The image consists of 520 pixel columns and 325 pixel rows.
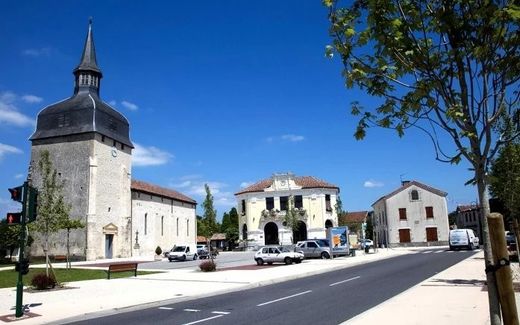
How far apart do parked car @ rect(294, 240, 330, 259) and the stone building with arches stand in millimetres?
24201

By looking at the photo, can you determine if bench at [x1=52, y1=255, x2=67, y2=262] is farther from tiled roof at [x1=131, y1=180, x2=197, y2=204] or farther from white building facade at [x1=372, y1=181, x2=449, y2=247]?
white building facade at [x1=372, y1=181, x2=449, y2=247]

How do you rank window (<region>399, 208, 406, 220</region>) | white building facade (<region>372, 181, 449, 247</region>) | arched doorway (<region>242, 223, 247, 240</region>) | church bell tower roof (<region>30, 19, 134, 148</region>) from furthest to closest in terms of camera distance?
arched doorway (<region>242, 223, 247, 240</region>), window (<region>399, 208, 406, 220</region>), white building facade (<region>372, 181, 449, 247</region>), church bell tower roof (<region>30, 19, 134, 148</region>)

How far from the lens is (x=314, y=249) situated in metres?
39.9

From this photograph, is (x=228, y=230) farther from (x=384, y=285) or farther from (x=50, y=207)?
(x=384, y=285)

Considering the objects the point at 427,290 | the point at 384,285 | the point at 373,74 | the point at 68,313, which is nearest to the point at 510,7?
the point at 373,74

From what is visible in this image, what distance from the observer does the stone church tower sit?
4984cm

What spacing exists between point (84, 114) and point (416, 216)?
4561cm

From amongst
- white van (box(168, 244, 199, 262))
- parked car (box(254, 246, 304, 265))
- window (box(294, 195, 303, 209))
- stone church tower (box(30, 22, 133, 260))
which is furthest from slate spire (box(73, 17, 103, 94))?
parked car (box(254, 246, 304, 265))

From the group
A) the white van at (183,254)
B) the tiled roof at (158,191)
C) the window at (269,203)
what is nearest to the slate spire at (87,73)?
the tiled roof at (158,191)

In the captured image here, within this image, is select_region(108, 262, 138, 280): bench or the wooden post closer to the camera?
the wooden post

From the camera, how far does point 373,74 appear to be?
219 inches

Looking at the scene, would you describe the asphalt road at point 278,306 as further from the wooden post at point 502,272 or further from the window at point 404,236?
the window at point 404,236

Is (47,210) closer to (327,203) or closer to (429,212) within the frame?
(327,203)

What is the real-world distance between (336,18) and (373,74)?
2.79 feet
